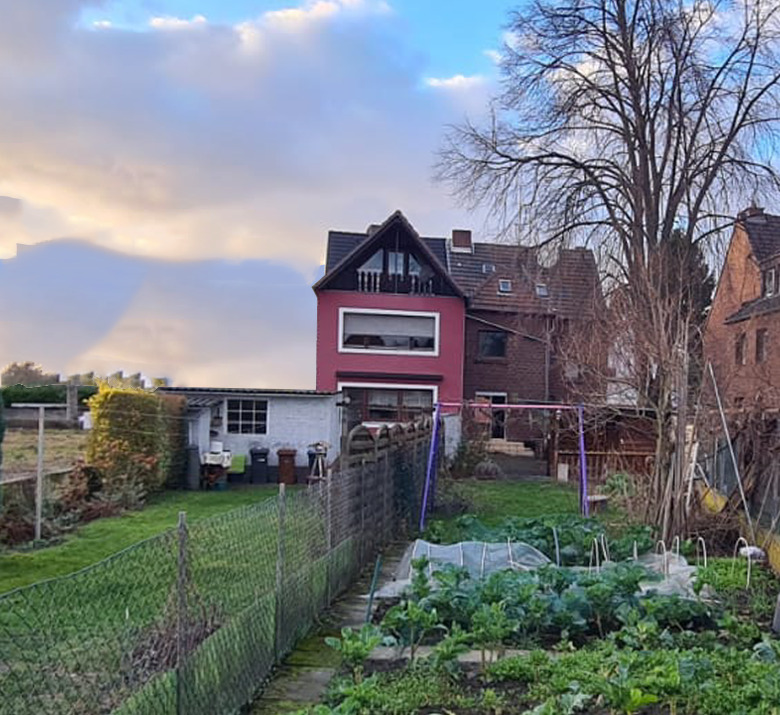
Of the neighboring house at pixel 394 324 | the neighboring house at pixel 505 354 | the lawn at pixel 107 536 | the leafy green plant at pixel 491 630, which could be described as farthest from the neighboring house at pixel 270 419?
the leafy green plant at pixel 491 630

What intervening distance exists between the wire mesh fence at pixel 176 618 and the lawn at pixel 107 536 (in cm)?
323

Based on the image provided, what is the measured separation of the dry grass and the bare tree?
11.0m

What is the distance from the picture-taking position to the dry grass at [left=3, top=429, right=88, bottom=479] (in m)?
12.6

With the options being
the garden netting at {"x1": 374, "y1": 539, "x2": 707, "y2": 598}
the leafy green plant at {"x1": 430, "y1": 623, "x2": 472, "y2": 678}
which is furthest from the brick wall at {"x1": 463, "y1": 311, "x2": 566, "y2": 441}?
Answer: the leafy green plant at {"x1": 430, "y1": 623, "x2": 472, "y2": 678}

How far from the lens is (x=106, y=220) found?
8.29 metres

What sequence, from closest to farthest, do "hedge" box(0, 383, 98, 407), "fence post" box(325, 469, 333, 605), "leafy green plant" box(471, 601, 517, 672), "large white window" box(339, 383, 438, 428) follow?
"leafy green plant" box(471, 601, 517, 672)
"fence post" box(325, 469, 333, 605)
"large white window" box(339, 383, 438, 428)
"hedge" box(0, 383, 98, 407)

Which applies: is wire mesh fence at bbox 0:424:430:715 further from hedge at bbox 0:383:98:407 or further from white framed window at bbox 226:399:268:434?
hedge at bbox 0:383:98:407

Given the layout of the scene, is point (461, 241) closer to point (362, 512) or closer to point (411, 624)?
point (362, 512)

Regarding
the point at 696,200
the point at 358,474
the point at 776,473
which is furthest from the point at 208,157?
the point at 696,200

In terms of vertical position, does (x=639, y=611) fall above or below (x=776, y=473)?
below

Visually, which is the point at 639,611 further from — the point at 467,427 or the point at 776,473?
the point at 467,427

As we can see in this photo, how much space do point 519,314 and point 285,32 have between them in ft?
50.2

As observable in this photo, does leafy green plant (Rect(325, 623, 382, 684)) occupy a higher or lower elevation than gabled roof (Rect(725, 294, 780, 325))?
lower

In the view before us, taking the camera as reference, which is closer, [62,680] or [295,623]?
[62,680]
